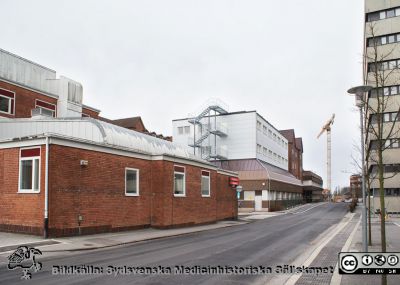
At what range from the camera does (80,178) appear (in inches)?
692

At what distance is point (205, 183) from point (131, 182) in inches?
327

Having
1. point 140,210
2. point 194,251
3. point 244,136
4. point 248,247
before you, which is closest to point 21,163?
point 140,210

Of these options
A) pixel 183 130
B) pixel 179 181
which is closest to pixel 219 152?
pixel 183 130

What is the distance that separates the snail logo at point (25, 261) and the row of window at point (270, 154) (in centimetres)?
4653

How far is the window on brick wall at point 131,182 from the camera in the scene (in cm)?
2100

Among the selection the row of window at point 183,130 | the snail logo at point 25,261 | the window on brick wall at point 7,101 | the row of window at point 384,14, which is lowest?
the snail logo at point 25,261

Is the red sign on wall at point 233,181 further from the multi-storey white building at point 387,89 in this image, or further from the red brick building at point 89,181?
the multi-storey white building at point 387,89

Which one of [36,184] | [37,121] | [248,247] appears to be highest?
[37,121]

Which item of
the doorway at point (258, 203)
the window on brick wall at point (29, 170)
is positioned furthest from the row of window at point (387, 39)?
the window on brick wall at point (29, 170)

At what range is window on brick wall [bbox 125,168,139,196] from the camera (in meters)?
21.0

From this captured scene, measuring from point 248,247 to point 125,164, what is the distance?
26.9 ft

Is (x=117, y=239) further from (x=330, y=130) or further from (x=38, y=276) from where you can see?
(x=330, y=130)

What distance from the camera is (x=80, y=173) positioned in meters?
17.6

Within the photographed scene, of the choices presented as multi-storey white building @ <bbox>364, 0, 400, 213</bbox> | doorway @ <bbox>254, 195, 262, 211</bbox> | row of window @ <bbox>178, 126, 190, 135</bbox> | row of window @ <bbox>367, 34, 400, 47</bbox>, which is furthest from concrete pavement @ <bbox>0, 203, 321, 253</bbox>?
row of window @ <bbox>178, 126, 190, 135</bbox>
